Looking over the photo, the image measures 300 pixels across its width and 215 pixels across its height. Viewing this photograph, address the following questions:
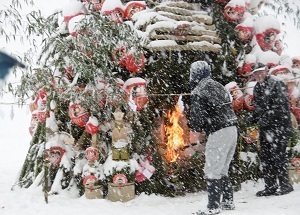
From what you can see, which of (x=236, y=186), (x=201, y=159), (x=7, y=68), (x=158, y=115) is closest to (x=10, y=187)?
(x=158, y=115)

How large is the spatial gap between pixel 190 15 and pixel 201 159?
8.49ft

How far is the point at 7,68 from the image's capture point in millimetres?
1947

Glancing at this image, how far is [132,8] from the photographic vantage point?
263 inches

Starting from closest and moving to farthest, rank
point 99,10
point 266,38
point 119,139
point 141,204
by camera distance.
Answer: point 141,204
point 119,139
point 99,10
point 266,38

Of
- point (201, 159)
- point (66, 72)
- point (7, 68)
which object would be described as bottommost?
point (201, 159)

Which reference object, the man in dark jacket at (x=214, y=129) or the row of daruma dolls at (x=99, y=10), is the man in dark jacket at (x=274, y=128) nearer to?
the man in dark jacket at (x=214, y=129)

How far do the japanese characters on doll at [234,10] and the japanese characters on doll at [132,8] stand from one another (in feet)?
5.48

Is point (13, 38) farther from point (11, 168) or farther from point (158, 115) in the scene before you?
point (11, 168)

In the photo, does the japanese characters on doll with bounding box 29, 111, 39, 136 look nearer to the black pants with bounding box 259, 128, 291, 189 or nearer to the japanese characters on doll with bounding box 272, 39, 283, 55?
the black pants with bounding box 259, 128, 291, 189

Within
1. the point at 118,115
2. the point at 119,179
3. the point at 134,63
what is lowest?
the point at 119,179

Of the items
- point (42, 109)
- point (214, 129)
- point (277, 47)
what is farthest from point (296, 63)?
point (42, 109)

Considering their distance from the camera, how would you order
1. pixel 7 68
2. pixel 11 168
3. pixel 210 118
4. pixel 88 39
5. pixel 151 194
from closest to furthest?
pixel 7 68
pixel 210 118
pixel 88 39
pixel 151 194
pixel 11 168

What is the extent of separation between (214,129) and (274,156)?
1.74 meters

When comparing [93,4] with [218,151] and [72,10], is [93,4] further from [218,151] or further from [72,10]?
[218,151]
